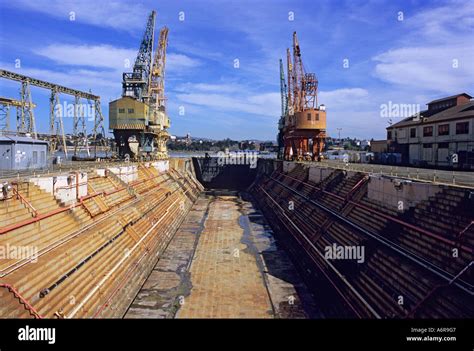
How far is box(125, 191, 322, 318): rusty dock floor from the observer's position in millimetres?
20812

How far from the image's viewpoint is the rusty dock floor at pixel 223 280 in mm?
20812

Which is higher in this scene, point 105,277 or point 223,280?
point 105,277

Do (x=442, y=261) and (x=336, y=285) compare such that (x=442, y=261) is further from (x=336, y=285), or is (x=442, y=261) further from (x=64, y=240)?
(x=64, y=240)

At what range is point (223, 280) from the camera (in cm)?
2580

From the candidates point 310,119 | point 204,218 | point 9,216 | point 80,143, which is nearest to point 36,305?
point 9,216

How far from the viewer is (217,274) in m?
27.1

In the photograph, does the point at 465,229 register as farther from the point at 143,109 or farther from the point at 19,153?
the point at 143,109

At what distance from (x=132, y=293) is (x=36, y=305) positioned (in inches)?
344
